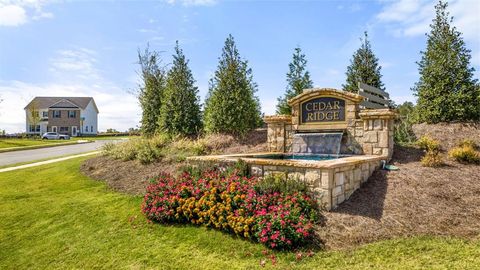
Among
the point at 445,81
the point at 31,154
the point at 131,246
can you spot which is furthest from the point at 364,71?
the point at 31,154

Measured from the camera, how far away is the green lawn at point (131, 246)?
4316mm

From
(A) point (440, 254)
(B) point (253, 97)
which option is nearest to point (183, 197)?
(A) point (440, 254)

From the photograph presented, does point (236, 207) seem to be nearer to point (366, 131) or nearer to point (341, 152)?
point (341, 152)

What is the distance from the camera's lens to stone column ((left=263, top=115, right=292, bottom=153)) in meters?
10.4

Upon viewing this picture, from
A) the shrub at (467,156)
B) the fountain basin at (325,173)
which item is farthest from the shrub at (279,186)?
the shrub at (467,156)

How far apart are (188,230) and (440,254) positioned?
4.17m

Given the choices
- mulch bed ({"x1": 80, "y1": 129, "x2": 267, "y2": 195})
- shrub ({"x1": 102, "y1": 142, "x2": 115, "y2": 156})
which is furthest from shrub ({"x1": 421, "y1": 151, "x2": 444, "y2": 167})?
shrub ({"x1": 102, "y1": 142, "x2": 115, "y2": 156})

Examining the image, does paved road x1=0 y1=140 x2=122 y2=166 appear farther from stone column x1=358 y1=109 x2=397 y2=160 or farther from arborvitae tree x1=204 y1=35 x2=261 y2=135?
stone column x1=358 y1=109 x2=397 y2=160

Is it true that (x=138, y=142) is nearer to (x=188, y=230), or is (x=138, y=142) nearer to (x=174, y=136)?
(x=174, y=136)

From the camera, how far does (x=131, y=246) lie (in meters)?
5.43

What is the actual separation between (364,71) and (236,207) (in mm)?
11035

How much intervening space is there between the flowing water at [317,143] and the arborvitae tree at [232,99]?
167 inches

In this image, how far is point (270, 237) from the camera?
15.7 ft

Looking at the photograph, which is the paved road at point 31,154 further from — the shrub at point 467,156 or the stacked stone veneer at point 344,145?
the shrub at point 467,156
